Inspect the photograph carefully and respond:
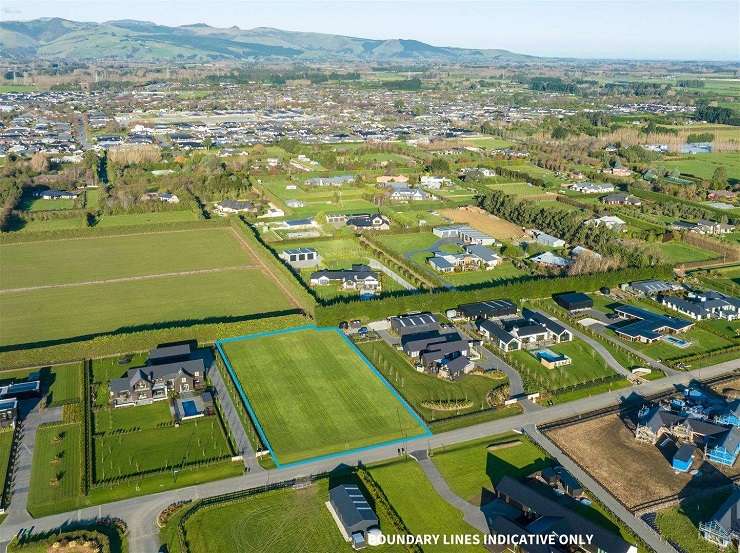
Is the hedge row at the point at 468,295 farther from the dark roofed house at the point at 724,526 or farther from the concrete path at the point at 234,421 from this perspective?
the dark roofed house at the point at 724,526

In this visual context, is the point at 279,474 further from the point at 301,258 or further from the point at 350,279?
the point at 301,258

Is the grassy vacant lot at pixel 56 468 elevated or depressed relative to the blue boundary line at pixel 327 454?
depressed

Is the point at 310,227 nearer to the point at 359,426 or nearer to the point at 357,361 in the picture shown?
the point at 357,361

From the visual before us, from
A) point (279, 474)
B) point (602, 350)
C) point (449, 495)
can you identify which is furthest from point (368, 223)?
point (449, 495)

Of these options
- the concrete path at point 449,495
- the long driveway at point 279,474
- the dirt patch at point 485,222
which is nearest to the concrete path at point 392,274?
the dirt patch at point 485,222

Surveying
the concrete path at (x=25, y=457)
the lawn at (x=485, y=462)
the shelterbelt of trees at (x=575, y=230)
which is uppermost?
the shelterbelt of trees at (x=575, y=230)

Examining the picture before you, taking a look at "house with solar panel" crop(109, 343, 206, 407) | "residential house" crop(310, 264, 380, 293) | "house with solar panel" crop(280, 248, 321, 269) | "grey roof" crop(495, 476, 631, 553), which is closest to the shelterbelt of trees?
"residential house" crop(310, 264, 380, 293)

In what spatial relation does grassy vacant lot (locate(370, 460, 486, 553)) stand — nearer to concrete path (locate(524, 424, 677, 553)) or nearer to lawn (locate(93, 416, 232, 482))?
concrete path (locate(524, 424, 677, 553))
